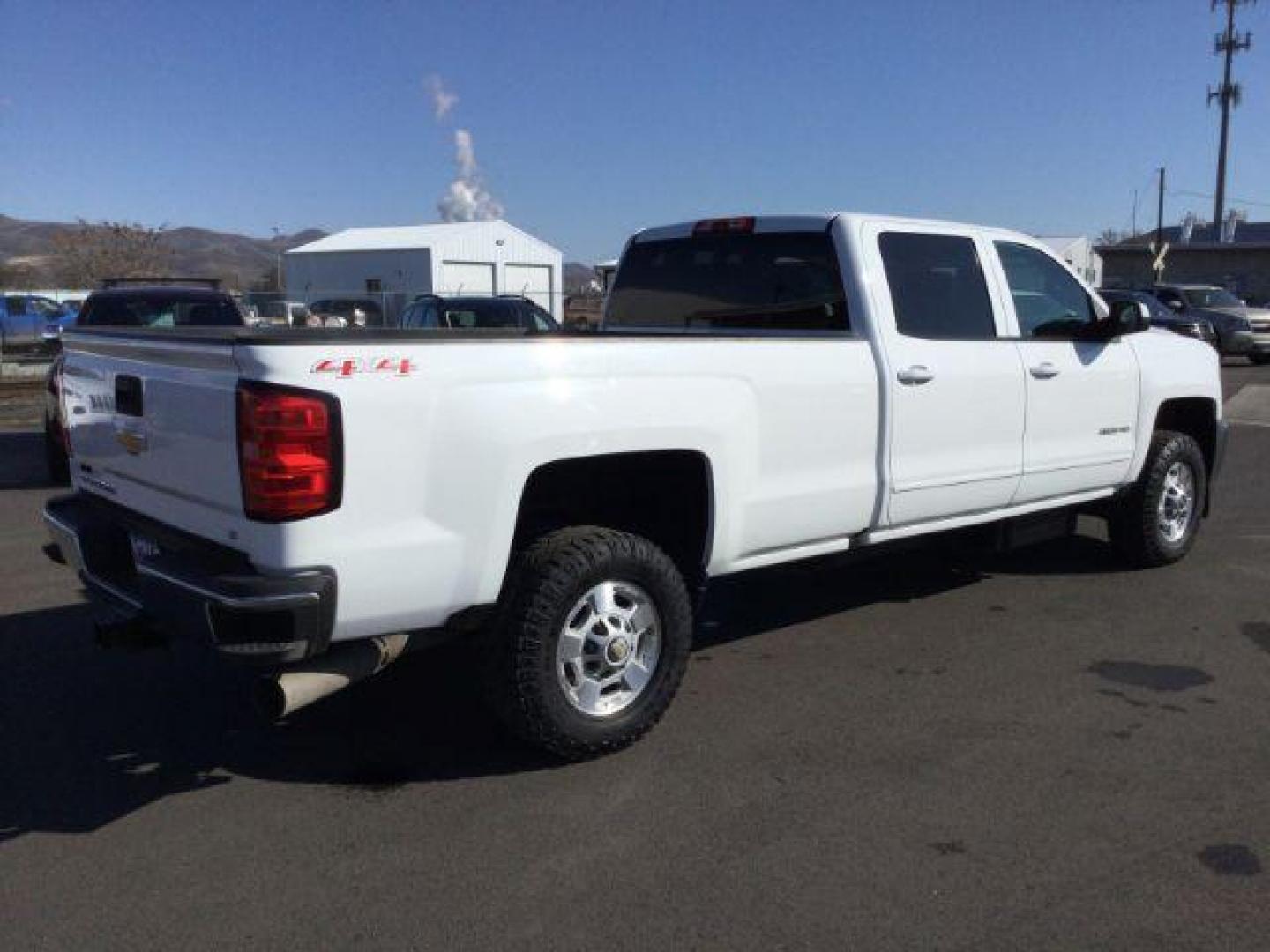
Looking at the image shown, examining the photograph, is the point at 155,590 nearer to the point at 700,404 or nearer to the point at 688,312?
the point at 700,404

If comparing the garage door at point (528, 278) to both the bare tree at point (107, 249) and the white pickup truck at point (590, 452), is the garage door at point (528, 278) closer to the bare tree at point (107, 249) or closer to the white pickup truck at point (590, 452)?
the bare tree at point (107, 249)

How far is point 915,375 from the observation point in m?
5.01

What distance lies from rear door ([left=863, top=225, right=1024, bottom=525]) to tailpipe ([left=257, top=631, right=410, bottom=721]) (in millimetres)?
2416

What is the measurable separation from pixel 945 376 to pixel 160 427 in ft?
10.9

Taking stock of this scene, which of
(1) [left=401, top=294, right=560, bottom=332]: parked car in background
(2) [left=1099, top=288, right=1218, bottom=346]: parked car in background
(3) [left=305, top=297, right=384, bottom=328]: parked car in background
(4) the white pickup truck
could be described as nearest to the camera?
(4) the white pickup truck

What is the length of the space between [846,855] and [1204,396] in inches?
191

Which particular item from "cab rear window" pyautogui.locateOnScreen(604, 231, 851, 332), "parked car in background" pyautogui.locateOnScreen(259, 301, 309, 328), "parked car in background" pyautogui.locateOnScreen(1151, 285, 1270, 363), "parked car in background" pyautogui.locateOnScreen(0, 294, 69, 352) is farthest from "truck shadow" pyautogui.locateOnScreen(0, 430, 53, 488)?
"parked car in background" pyautogui.locateOnScreen(0, 294, 69, 352)

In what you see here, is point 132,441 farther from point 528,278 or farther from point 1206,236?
point 1206,236

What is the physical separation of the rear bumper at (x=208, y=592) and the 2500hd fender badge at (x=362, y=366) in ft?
1.92

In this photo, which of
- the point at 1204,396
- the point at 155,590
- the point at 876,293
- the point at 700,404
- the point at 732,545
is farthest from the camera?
the point at 1204,396

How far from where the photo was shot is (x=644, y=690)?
13.9 ft

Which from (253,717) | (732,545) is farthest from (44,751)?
(732,545)

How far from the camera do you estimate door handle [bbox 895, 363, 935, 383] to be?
195 inches

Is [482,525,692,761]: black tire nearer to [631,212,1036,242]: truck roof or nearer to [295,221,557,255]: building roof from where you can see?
[631,212,1036,242]: truck roof
